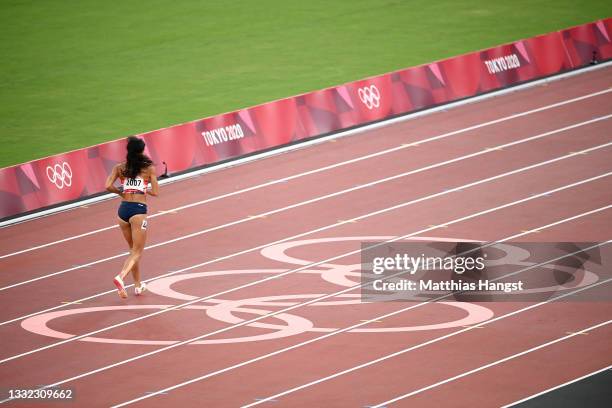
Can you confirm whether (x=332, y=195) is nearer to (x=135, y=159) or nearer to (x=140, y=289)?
(x=140, y=289)

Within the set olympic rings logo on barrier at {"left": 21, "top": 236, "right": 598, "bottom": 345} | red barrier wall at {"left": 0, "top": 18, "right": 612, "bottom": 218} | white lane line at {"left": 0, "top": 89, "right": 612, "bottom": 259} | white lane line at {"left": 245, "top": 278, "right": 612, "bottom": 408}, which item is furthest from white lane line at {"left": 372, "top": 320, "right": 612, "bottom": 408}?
red barrier wall at {"left": 0, "top": 18, "right": 612, "bottom": 218}

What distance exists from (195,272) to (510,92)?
11379 millimetres

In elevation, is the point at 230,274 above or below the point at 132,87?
below

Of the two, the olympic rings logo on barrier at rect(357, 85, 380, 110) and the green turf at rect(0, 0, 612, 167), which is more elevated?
the green turf at rect(0, 0, 612, 167)

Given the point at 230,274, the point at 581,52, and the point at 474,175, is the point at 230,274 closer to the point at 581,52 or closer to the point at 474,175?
the point at 474,175

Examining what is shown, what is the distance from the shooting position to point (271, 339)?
48.7 ft

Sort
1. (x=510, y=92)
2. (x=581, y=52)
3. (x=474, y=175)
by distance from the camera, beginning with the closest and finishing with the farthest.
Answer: (x=474, y=175) → (x=510, y=92) → (x=581, y=52)

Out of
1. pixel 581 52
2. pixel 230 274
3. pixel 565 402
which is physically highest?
pixel 581 52

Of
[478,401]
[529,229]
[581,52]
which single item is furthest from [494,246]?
[581,52]

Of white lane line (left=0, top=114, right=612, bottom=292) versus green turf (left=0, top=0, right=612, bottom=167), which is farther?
green turf (left=0, top=0, right=612, bottom=167)

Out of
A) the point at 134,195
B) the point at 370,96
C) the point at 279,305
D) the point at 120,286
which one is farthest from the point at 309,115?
the point at 120,286

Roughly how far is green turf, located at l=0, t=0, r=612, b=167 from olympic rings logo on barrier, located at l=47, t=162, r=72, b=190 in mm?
2481

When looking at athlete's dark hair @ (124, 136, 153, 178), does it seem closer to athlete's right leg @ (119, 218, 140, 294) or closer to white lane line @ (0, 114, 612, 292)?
athlete's right leg @ (119, 218, 140, 294)

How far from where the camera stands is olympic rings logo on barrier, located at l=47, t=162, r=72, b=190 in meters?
20.9
